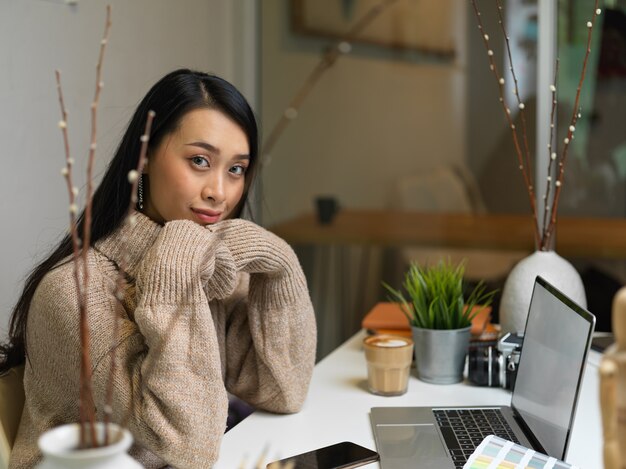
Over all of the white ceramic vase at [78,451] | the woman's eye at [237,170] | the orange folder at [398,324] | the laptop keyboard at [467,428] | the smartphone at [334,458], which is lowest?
the laptop keyboard at [467,428]

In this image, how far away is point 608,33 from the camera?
9.00ft

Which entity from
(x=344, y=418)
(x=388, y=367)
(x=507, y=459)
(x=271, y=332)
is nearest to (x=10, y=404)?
(x=271, y=332)

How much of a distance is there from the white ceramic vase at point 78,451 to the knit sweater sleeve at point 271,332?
2.27ft

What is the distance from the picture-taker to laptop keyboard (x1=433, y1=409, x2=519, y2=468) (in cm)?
124

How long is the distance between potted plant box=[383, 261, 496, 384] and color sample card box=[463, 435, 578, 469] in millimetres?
462

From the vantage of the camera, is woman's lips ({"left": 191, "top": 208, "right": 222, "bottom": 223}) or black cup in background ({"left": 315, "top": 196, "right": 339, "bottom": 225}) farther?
black cup in background ({"left": 315, "top": 196, "right": 339, "bottom": 225})

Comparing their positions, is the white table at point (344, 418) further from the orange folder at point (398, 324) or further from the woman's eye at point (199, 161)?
the woman's eye at point (199, 161)

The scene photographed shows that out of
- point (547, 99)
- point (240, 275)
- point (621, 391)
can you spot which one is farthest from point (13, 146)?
point (547, 99)

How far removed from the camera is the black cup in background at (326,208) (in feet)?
10.5

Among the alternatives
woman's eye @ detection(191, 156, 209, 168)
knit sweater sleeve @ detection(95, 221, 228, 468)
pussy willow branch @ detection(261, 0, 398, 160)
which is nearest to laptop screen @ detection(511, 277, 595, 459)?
knit sweater sleeve @ detection(95, 221, 228, 468)

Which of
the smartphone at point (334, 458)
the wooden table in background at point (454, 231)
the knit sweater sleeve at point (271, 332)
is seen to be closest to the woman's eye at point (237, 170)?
the knit sweater sleeve at point (271, 332)

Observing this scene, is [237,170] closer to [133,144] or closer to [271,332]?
[133,144]

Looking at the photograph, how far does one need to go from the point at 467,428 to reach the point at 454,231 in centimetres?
178

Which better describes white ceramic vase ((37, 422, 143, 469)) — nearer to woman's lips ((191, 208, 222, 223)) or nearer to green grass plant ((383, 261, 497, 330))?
woman's lips ((191, 208, 222, 223))
